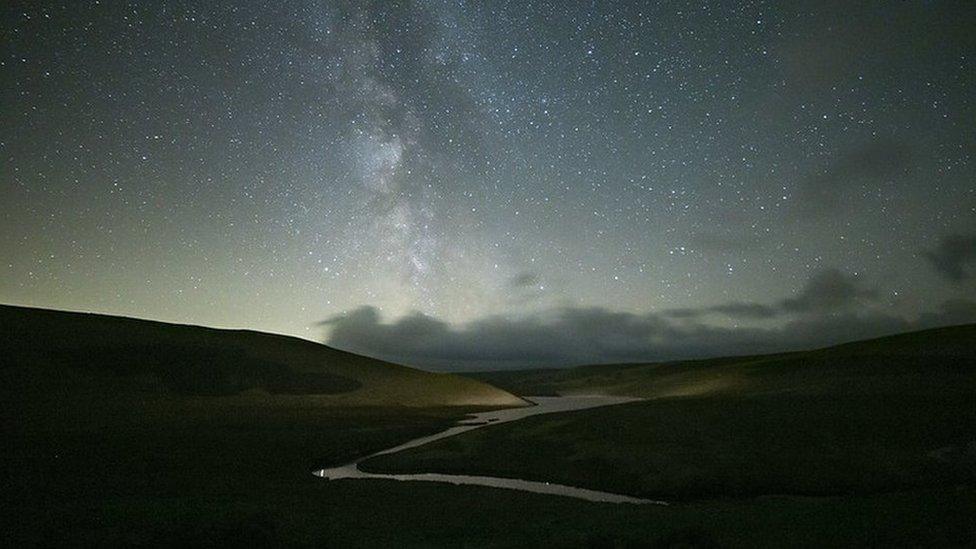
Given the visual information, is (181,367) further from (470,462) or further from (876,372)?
(876,372)

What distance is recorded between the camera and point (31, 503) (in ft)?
90.7

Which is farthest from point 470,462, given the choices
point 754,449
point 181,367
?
point 181,367

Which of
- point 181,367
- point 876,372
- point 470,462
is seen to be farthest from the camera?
point 181,367

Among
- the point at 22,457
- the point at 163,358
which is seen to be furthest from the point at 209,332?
the point at 22,457

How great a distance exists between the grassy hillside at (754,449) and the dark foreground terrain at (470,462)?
22 cm

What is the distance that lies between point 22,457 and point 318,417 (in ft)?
120

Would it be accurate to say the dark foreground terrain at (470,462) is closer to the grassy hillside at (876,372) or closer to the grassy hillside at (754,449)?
the grassy hillside at (754,449)

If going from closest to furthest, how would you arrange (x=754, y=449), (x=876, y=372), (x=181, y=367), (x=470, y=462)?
(x=754, y=449), (x=470, y=462), (x=876, y=372), (x=181, y=367)

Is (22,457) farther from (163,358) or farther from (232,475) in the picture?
(163,358)

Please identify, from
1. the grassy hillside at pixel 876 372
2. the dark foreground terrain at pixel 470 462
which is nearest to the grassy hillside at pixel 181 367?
the dark foreground terrain at pixel 470 462

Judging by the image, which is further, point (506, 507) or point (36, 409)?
point (36, 409)

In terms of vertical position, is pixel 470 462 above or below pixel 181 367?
below

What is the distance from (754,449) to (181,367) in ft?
317

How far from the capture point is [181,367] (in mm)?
103875
